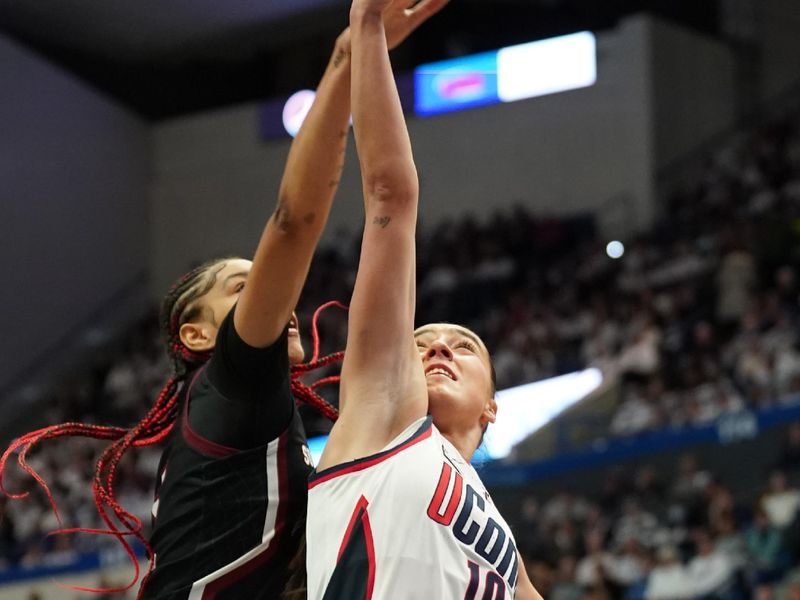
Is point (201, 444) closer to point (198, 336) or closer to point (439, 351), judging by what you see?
point (198, 336)

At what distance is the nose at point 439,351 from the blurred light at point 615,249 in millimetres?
13197

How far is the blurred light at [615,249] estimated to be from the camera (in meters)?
16.0

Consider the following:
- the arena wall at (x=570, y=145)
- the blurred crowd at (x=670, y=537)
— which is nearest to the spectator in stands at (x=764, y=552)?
the blurred crowd at (x=670, y=537)

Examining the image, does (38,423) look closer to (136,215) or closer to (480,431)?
(136,215)

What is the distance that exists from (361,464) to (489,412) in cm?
62

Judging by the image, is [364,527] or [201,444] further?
[201,444]

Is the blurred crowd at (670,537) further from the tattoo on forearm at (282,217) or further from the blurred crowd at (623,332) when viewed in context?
the tattoo on forearm at (282,217)

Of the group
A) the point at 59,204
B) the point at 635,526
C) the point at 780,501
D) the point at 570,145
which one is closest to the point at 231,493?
the point at 780,501

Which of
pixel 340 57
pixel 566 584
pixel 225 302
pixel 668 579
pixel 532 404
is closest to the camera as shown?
pixel 340 57

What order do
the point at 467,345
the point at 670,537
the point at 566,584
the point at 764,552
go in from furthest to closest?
the point at 566,584 < the point at 670,537 < the point at 764,552 < the point at 467,345

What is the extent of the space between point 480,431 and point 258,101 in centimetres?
1872

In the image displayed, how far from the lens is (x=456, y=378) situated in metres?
2.83

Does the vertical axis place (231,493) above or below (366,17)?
below

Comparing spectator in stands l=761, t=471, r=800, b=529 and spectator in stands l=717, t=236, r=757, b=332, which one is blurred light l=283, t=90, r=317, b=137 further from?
spectator in stands l=761, t=471, r=800, b=529
